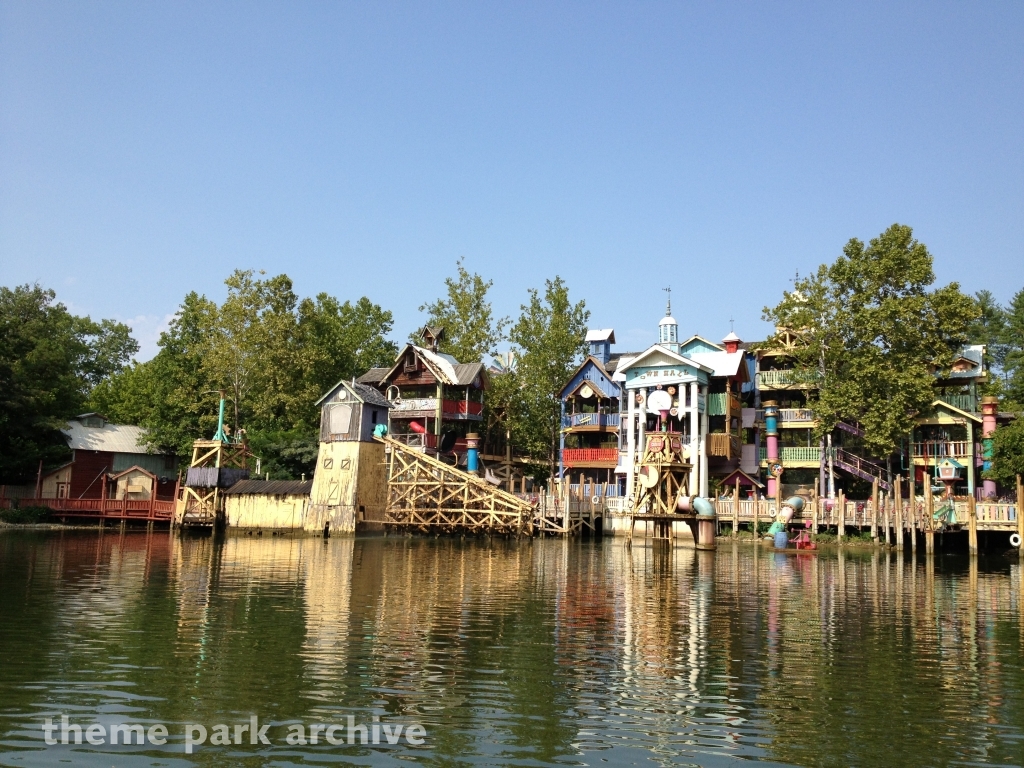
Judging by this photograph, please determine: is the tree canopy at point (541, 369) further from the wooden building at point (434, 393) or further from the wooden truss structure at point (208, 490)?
the wooden truss structure at point (208, 490)

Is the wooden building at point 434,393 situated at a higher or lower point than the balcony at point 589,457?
higher

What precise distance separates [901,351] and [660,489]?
1713 cm

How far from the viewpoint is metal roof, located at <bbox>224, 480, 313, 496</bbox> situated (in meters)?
52.0

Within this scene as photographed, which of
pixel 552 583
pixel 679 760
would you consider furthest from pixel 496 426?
pixel 679 760

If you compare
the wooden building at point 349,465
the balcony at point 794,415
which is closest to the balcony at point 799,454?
the balcony at point 794,415

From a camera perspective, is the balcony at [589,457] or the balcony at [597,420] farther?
the balcony at [597,420]

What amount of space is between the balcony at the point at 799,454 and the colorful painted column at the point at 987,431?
365 inches

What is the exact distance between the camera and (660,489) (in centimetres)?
4759

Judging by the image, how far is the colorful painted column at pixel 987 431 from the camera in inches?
2042

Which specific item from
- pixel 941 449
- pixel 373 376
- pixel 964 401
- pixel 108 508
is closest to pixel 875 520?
pixel 941 449

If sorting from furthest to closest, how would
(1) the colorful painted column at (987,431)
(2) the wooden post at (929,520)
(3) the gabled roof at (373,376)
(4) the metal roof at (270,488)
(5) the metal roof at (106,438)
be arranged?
(3) the gabled roof at (373,376)
(5) the metal roof at (106,438)
(4) the metal roof at (270,488)
(1) the colorful painted column at (987,431)
(2) the wooden post at (929,520)

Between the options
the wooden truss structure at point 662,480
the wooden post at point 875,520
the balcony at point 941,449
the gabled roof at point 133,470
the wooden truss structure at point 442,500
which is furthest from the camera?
the gabled roof at point 133,470

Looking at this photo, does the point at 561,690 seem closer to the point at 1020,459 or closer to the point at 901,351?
the point at 1020,459

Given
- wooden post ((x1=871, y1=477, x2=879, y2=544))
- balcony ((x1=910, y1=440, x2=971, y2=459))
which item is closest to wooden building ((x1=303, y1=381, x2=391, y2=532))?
wooden post ((x1=871, y1=477, x2=879, y2=544))
